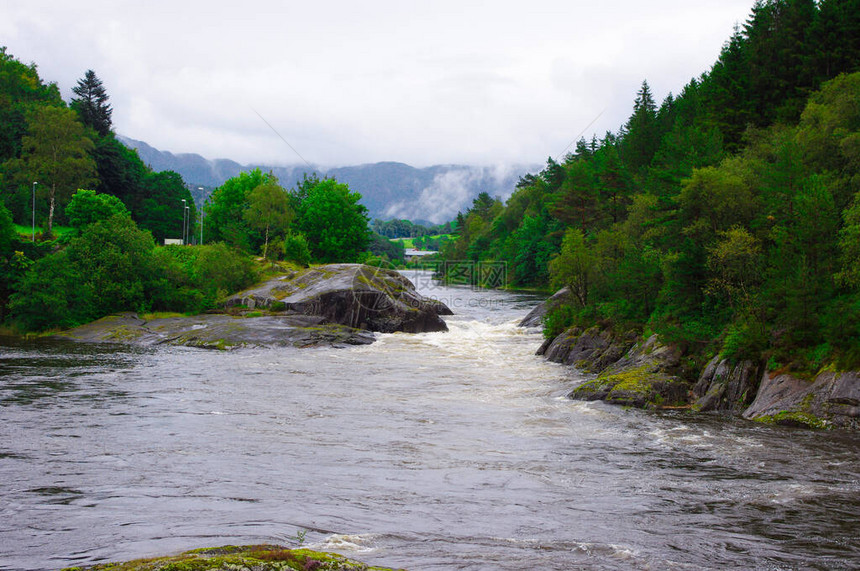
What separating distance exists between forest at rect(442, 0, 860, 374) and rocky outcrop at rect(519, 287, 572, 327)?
3389mm

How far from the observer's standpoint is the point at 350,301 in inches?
2014

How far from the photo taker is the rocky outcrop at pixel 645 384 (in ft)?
86.7

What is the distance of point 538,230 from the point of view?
106812 millimetres

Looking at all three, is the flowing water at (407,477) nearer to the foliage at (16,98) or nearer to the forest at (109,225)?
the forest at (109,225)

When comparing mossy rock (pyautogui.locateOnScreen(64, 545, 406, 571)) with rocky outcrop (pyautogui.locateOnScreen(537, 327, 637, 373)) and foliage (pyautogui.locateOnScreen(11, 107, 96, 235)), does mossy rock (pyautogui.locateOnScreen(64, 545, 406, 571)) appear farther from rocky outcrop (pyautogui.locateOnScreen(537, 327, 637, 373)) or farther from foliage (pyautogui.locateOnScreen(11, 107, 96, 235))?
foliage (pyautogui.locateOnScreen(11, 107, 96, 235))

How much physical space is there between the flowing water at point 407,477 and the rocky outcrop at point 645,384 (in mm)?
1259

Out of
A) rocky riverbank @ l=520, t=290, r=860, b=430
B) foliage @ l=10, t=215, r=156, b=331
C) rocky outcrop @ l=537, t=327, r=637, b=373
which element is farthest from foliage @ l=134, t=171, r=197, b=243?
rocky riverbank @ l=520, t=290, r=860, b=430

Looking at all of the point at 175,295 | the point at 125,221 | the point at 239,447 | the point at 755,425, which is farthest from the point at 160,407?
the point at 125,221

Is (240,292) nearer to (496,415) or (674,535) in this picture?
(496,415)

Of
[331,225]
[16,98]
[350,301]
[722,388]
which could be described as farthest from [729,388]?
[16,98]

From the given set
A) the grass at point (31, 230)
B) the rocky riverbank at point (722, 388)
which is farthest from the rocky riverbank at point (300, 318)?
the grass at point (31, 230)

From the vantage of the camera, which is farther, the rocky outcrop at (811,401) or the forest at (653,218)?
the forest at (653,218)

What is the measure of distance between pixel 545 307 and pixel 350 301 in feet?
54.2

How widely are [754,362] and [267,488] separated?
20035mm
